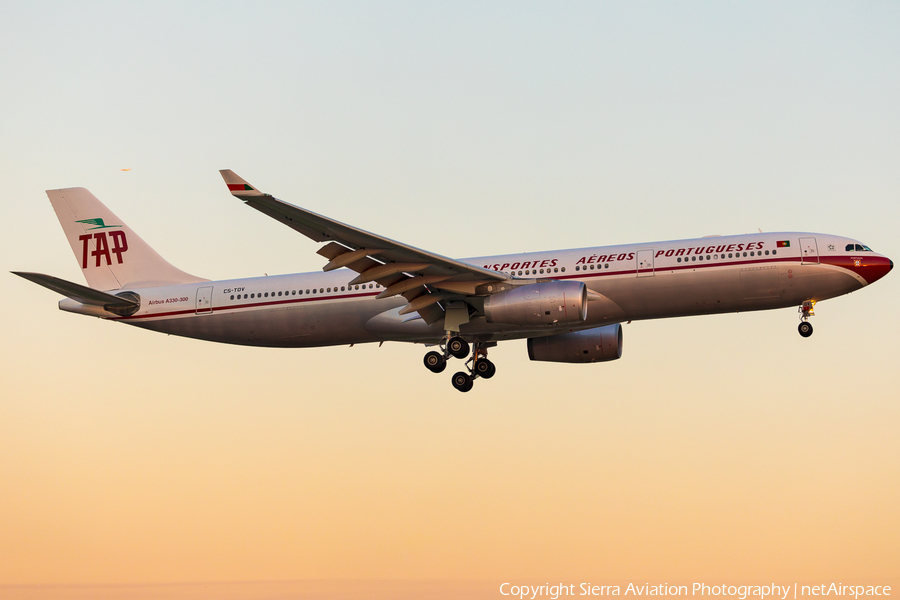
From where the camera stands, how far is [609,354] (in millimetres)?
37125

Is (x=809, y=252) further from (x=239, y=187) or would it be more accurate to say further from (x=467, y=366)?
(x=239, y=187)

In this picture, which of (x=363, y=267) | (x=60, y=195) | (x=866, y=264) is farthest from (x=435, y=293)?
(x=60, y=195)

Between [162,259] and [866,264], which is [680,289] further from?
[162,259]

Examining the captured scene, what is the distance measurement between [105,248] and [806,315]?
26.3m

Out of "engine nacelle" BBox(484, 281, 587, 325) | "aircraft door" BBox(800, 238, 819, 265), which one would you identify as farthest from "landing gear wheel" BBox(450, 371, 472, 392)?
"aircraft door" BBox(800, 238, 819, 265)

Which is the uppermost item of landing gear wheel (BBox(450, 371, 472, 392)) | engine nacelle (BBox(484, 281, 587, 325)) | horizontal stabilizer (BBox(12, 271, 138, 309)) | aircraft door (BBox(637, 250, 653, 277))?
aircraft door (BBox(637, 250, 653, 277))

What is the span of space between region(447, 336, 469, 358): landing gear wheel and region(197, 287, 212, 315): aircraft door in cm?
908

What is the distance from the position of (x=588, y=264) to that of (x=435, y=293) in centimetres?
514

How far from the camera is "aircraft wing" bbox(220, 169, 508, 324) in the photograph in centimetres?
2819

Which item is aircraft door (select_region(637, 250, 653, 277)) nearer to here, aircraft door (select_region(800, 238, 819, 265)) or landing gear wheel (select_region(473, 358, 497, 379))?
aircraft door (select_region(800, 238, 819, 265))

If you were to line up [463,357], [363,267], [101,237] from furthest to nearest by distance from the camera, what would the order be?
[101,237] < [463,357] < [363,267]

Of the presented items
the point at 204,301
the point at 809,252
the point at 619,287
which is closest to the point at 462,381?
the point at 619,287

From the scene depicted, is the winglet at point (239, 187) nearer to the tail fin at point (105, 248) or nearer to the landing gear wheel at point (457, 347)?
the landing gear wheel at point (457, 347)

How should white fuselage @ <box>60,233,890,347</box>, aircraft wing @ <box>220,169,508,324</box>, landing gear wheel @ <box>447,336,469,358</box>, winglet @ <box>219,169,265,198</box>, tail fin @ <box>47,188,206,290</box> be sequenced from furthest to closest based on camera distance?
1. tail fin @ <box>47,188,206,290</box>
2. landing gear wheel @ <box>447,336,469,358</box>
3. white fuselage @ <box>60,233,890,347</box>
4. aircraft wing @ <box>220,169,508,324</box>
5. winglet @ <box>219,169,265,198</box>
